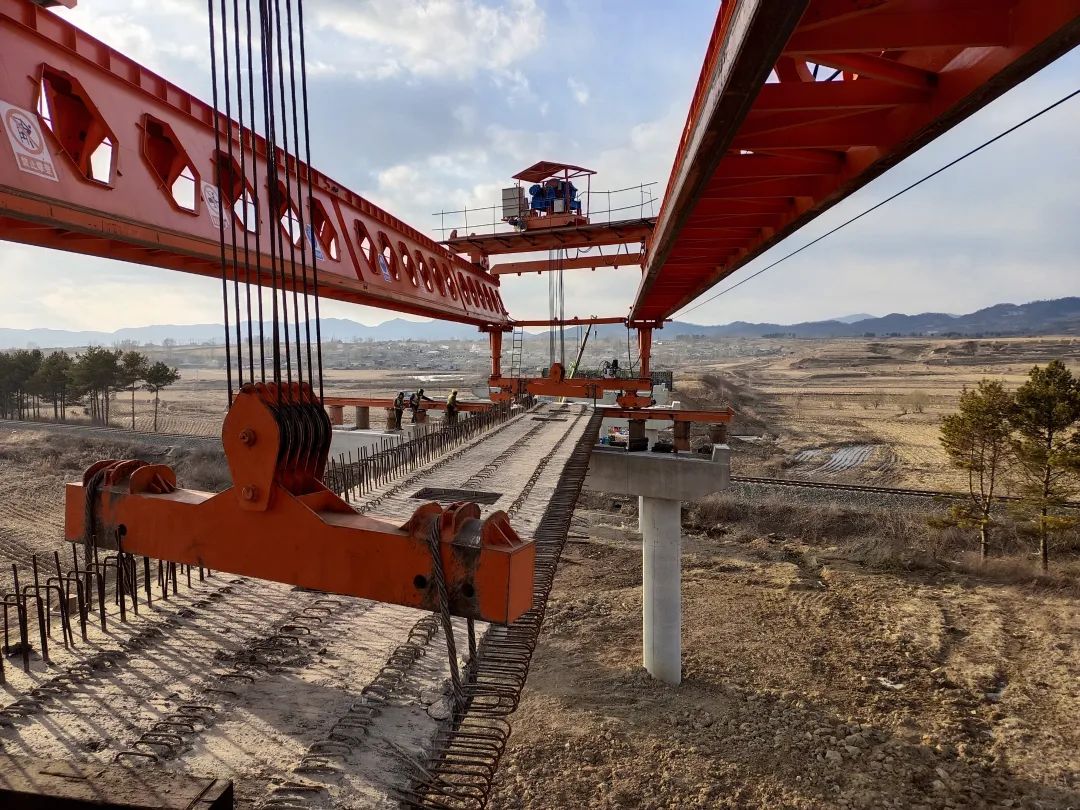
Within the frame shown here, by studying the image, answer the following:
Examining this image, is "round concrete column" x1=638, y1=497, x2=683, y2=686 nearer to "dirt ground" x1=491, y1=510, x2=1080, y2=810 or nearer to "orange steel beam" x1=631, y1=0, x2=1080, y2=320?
"dirt ground" x1=491, y1=510, x2=1080, y2=810

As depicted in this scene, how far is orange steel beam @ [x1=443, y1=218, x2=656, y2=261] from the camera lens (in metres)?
18.1

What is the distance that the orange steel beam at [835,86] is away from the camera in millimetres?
3475

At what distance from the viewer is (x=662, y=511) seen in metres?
17.4

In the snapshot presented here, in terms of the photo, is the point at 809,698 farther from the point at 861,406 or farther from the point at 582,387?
the point at 861,406

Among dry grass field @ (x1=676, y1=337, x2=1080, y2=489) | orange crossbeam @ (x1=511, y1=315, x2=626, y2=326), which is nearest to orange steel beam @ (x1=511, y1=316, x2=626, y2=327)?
orange crossbeam @ (x1=511, y1=315, x2=626, y2=326)

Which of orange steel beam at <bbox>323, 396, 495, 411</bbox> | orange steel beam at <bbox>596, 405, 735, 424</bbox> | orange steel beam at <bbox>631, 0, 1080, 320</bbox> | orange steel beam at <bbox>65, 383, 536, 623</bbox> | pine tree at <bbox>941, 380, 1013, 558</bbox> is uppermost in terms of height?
orange steel beam at <bbox>631, 0, 1080, 320</bbox>

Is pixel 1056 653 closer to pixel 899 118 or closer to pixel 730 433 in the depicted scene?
pixel 899 118

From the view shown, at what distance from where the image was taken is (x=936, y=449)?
39594 mm

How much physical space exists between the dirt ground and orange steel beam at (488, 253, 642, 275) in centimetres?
1130

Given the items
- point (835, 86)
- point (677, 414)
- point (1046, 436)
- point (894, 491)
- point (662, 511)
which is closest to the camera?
point (835, 86)

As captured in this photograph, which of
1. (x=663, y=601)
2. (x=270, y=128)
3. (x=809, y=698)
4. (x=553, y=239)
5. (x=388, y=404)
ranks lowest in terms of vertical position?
(x=809, y=698)

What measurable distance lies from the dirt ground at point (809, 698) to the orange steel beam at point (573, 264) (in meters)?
11.3

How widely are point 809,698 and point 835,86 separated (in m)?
14.0

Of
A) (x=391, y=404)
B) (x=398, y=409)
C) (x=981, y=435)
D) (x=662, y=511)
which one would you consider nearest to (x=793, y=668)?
(x=662, y=511)
